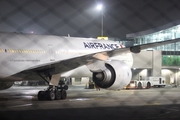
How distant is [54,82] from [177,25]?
20158 millimetres

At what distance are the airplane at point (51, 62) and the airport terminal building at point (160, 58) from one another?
38.3 feet

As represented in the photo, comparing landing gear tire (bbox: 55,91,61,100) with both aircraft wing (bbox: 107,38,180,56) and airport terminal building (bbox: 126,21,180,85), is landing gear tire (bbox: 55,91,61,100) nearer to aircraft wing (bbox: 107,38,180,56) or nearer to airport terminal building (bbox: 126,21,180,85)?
aircraft wing (bbox: 107,38,180,56)

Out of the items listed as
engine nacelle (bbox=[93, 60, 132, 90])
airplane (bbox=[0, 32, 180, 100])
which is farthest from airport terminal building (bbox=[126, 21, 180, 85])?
engine nacelle (bbox=[93, 60, 132, 90])

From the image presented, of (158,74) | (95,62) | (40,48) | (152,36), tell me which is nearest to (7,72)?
(40,48)

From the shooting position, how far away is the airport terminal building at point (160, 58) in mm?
24453

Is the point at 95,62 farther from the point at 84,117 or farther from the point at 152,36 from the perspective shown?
the point at 152,36

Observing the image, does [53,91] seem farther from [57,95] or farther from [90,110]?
[90,110]

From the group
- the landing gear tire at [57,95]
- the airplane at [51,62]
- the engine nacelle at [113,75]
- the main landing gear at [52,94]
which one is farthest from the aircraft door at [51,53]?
the engine nacelle at [113,75]

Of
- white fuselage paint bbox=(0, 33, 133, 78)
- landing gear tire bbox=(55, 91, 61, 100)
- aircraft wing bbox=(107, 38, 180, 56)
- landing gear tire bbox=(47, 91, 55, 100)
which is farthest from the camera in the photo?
landing gear tire bbox=(55, 91, 61, 100)

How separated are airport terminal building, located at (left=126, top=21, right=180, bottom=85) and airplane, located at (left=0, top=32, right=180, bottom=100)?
460 inches

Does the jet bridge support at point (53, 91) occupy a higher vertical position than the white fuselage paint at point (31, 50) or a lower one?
lower

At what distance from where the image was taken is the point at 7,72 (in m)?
11.2

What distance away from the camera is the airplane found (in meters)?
10.6

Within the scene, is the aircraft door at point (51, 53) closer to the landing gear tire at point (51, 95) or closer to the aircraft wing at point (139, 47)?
the landing gear tire at point (51, 95)
